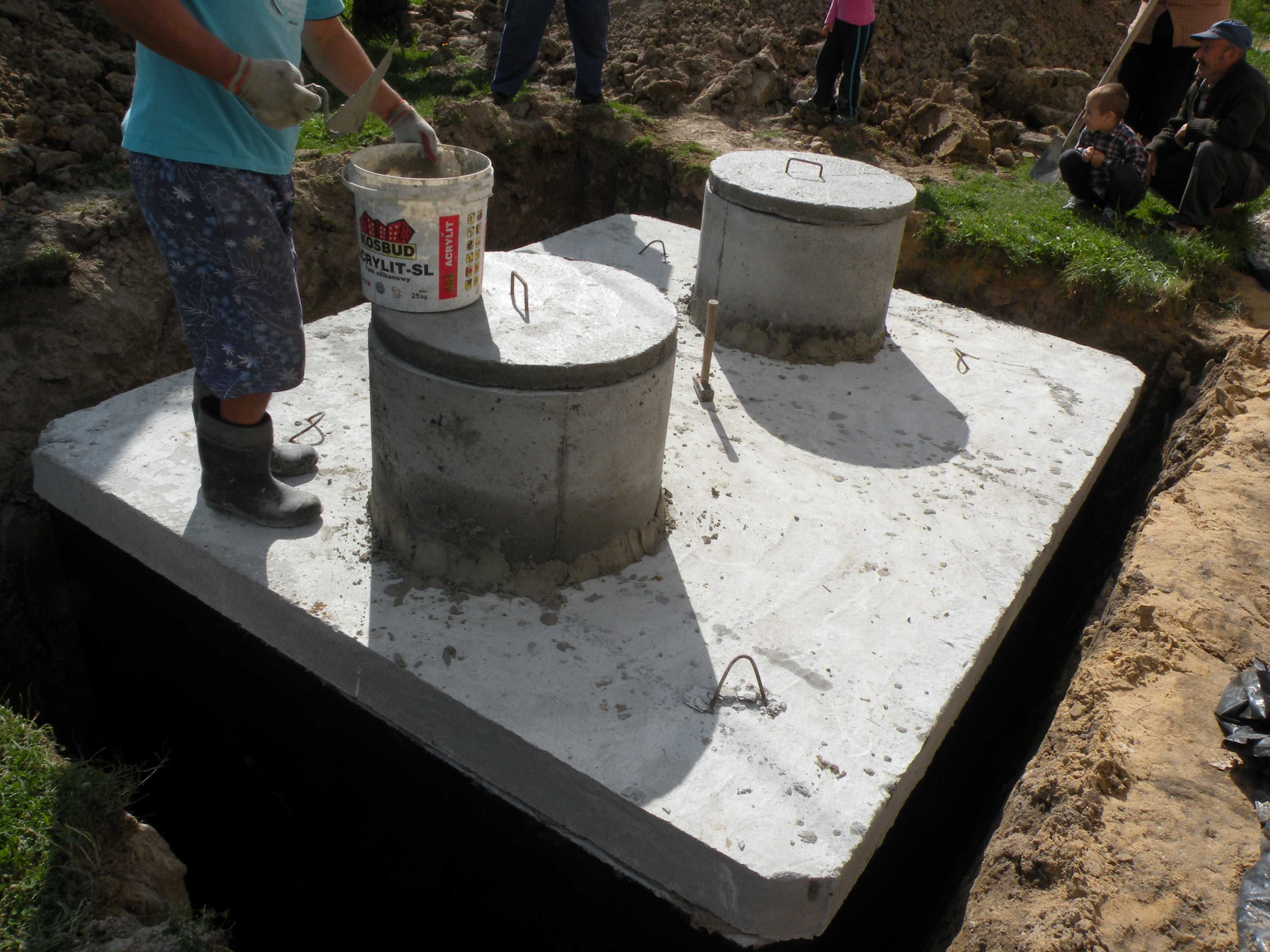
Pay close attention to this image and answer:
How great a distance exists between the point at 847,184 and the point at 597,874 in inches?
123

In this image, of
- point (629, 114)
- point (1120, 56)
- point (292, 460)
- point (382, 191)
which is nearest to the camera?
point (382, 191)

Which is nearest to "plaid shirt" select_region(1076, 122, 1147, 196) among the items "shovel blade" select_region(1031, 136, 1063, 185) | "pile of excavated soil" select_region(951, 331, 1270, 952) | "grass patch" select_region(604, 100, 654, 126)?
"shovel blade" select_region(1031, 136, 1063, 185)

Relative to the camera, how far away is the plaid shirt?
580cm


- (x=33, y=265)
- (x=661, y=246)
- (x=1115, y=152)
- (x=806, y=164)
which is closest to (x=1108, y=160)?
(x=1115, y=152)

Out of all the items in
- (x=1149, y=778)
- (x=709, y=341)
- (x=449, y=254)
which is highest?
(x=449, y=254)

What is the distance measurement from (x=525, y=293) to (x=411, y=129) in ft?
1.85

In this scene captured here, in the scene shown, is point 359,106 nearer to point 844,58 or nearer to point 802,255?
point 802,255

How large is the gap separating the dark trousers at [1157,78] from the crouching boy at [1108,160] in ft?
3.55

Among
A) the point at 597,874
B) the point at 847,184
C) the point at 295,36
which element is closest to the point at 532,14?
the point at 847,184

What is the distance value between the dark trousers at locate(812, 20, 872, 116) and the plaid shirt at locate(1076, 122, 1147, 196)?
1868 millimetres

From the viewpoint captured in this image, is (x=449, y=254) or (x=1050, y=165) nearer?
(x=449, y=254)

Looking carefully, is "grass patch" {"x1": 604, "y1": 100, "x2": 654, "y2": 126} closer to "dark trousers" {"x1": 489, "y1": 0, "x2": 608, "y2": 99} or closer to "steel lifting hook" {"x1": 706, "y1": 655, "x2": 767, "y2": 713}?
"dark trousers" {"x1": 489, "y1": 0, "x2": 608, "y2": 99}

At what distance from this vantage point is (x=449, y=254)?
2455mm

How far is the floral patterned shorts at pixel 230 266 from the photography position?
2.29 meters
